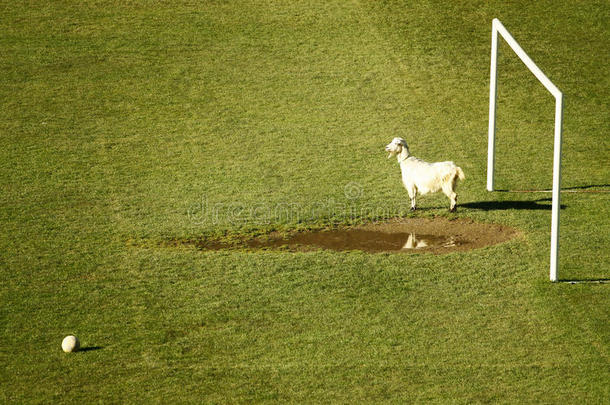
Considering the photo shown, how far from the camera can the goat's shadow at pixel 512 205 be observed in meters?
16.4

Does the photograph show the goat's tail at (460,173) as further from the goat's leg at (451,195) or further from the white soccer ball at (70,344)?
the white soccer ball at (70,344)

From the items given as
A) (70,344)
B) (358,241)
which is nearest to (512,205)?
(358,241)

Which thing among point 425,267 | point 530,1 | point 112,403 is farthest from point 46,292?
point 530,1

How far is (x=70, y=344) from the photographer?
11.3 metres

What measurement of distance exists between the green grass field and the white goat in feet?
1.79

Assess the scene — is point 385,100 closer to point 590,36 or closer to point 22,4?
point 590,36

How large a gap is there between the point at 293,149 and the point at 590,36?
1126 centimetres

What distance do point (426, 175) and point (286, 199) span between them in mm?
3010

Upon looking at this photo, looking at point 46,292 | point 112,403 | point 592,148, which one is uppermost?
point 592,148

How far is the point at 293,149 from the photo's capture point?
2000 cm

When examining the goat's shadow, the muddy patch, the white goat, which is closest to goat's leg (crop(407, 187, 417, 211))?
the white goat

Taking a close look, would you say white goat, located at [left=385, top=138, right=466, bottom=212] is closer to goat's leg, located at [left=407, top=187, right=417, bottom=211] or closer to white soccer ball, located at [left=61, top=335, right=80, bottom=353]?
goat's leg, located at [left=407, top=187, right=417, bottom=211]

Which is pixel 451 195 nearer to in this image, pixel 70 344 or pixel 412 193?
pixel 412 193

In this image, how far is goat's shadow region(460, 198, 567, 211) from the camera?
1641cm
